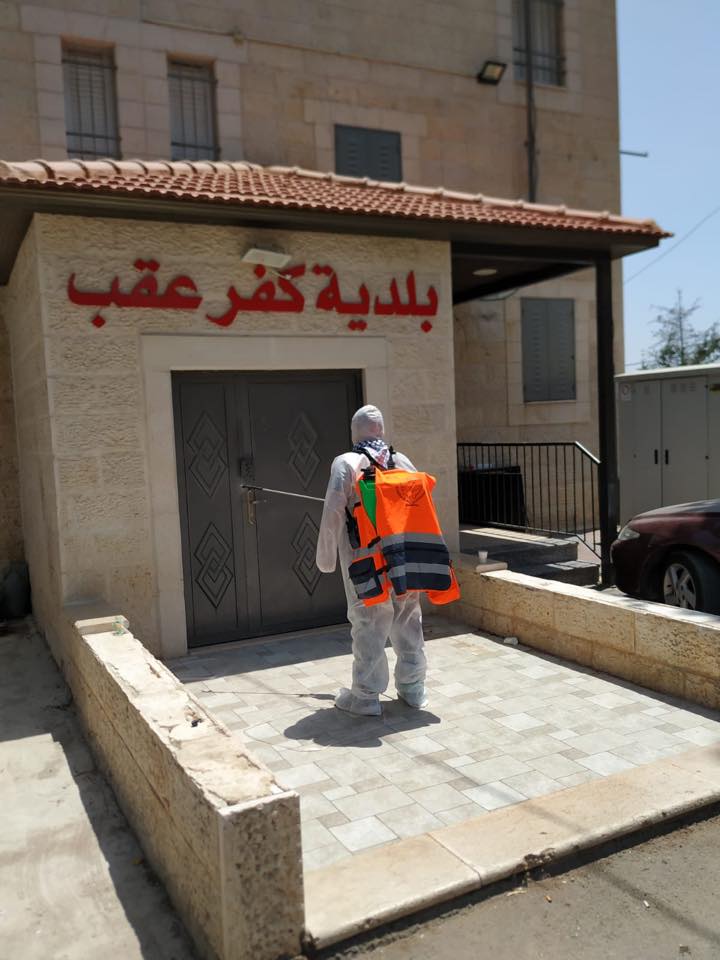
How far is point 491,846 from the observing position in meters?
3.30

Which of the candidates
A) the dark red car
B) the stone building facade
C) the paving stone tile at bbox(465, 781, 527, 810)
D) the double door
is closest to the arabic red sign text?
the dark red car

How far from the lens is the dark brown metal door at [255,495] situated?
6.45 meters

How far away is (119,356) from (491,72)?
29.9 ft

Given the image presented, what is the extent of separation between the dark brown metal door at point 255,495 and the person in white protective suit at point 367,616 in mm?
1782

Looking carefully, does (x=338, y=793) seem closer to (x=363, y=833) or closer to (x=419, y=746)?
(x=363, y=833)

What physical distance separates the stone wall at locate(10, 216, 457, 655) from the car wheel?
3174mm

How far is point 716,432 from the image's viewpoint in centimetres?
1056

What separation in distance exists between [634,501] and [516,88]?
21.9ft

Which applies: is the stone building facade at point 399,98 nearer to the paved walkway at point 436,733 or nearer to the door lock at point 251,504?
the door lock at point 251,504

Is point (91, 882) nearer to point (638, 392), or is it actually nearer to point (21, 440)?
point (21, 440)

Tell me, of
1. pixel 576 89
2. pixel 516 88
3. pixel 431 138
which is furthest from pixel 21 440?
pixel 576 89

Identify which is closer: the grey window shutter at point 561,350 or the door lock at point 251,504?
the door lock at point 251,504

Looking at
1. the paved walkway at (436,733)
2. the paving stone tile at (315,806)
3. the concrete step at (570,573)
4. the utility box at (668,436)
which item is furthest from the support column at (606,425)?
the paving stone tile at (315,806)

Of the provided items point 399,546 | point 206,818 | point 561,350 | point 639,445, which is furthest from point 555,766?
point 561,350
